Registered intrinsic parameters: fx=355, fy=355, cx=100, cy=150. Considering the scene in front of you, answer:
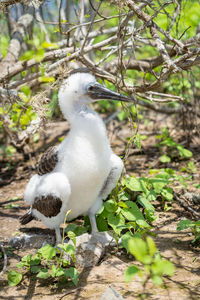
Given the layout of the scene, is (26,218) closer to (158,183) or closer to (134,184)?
(134,184)

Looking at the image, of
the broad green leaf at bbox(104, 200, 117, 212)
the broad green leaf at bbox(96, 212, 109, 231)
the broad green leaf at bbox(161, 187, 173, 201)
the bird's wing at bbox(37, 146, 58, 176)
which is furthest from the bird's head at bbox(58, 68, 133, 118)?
the broad green leaf at bbox(161, 187, 173, 201)

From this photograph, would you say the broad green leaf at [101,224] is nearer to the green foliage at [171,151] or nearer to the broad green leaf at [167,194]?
the broad green leaf at [167,194]

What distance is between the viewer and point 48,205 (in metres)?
3.16

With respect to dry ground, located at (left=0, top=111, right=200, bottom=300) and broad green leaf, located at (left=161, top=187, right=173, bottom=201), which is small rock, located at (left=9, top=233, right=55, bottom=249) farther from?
broad green leaf, located at (left=161, top=187, right=173, bottom=201)

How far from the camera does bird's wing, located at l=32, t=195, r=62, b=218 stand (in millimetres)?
3092

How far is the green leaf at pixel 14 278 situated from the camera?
2.71m

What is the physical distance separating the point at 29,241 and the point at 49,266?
0.57 meters

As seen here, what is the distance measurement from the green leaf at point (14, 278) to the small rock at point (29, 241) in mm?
694

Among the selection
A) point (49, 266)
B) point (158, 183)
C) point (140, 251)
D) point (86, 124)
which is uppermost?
point (86, 124)

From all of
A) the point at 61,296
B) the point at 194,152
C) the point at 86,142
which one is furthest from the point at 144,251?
the point at 194,152

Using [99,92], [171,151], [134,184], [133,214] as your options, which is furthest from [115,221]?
[171,151]

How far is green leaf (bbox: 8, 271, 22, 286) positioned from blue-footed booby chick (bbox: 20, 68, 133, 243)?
629 millimetres

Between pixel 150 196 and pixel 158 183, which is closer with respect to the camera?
pixel 150 196

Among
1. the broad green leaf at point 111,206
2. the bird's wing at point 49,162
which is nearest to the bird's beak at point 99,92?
the bird's wing at point 49,162
